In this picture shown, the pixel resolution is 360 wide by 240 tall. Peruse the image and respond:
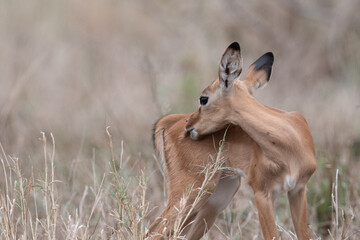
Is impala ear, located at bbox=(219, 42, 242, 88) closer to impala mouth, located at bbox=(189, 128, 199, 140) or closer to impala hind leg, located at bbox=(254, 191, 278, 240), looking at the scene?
impala mouth, located at bbox=(189, 128, 199, 140)

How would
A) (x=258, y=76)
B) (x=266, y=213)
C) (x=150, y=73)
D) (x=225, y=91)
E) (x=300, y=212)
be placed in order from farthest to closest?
(x=150, y=73)
(x=258, y=76)
(x=225, y=91)
(x=300, y=212)
(x=266, y=213)

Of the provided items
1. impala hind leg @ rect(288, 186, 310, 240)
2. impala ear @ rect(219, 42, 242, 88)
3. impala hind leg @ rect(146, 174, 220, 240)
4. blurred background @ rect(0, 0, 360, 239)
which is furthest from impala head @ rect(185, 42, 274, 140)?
blurred background @ rect(0, 0, 360, 239)

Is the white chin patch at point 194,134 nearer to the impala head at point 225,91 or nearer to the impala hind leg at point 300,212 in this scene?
the impala head at point 225,91

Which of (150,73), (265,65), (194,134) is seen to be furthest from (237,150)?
(150,73)

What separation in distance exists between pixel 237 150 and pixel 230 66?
55 centimetres

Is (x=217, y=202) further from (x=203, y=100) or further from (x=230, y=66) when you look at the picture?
(x=230, y=66)

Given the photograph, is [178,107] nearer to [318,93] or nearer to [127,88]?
[127,88]

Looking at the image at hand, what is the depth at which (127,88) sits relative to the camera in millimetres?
9305

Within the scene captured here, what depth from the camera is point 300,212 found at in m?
3.96

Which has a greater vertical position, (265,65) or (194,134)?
(265,65)

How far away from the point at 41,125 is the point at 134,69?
266 cm

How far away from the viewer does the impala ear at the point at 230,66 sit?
3992 mm

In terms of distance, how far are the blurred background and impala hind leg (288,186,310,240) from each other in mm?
1154

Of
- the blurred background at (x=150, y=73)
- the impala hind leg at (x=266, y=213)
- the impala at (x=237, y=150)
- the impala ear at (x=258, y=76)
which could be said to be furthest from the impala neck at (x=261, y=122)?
the blurred background at (x=150, y=73)
